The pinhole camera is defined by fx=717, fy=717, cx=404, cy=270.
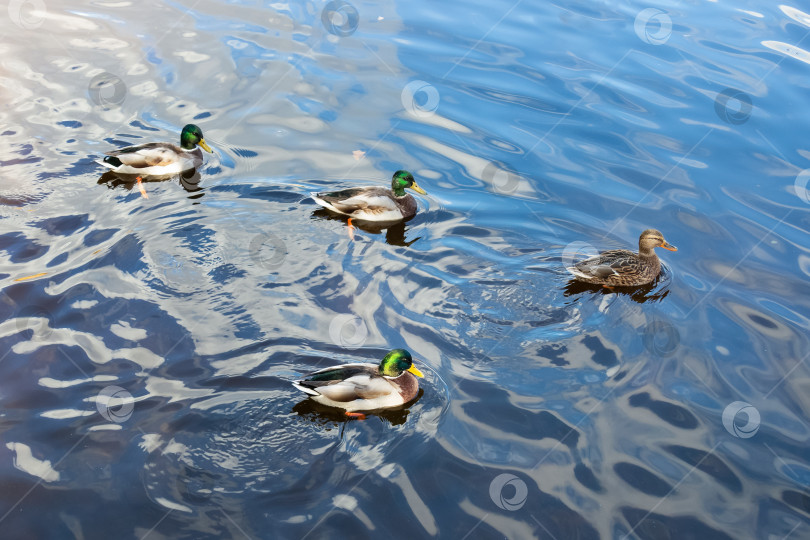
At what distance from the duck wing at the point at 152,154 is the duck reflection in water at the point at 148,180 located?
21cm

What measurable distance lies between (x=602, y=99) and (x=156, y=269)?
26.3ft

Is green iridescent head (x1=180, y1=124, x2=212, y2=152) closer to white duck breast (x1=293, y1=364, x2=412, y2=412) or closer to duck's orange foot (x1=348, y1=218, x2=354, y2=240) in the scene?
duck's orange foot (x1=348, y1=218, x2=354, y2=240)

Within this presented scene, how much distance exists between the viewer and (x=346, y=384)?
20.5ft

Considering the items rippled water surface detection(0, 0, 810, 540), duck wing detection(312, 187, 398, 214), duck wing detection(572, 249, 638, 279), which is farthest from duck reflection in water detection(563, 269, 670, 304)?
duck wing detection(312, 187, 398, 214)

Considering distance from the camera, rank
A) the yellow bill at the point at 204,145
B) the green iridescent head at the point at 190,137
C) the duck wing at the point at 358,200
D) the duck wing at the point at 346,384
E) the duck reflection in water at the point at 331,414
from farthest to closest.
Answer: the yellow bill at the point at 204,145 → the green iridescent head at the point at 190,137 → the duck wing at the point at 358,200 → the duck reflection in water at the point at 331,414 → the duck wing at the point at 346,384

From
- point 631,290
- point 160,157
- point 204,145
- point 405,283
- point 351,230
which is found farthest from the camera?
point 204,145

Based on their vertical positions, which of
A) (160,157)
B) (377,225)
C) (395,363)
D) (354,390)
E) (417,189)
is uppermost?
(160,157)

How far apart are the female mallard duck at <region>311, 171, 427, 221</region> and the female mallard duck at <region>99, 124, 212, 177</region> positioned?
198 cm

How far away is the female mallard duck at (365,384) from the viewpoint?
6.19m

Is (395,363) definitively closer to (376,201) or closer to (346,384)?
(346,384)

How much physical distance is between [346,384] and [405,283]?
79.8 inches

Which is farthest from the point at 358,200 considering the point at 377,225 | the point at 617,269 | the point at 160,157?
the point at 617,269

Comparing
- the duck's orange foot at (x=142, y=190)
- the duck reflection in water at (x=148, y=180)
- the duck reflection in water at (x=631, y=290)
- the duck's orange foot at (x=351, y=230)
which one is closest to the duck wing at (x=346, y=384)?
the duck reflection in water at (x=631, y=290)

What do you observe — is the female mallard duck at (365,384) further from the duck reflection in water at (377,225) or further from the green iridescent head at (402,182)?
the green iridescent head at (402,182)
